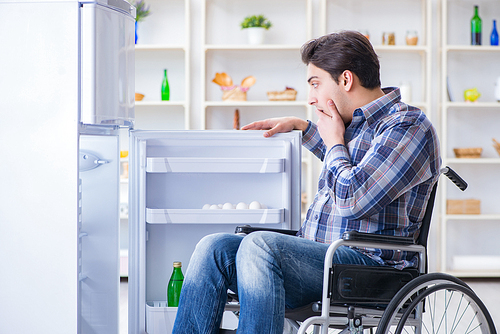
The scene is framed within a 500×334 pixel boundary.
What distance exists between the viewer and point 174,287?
170cm

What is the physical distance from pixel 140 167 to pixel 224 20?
87.5 inches

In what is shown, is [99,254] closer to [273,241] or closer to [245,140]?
[245,140]

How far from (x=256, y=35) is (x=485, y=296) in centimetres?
214

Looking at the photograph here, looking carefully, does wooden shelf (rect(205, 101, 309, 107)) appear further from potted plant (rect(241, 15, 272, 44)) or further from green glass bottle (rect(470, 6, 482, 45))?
green glass bottle (rect(470, 6, 482, 45))

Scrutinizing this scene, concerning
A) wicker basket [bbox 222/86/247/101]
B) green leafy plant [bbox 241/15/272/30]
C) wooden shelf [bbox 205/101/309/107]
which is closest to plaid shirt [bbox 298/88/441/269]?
wooden shelf [bbox 205/101/309/107]

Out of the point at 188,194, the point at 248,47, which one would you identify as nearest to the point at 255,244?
the point at 188,194

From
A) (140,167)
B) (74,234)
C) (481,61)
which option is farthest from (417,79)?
(74,234)

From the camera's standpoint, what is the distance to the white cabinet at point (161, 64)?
142 inches

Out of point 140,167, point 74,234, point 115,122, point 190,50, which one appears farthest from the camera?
point 190,50

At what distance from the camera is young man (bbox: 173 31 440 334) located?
3.89 feet

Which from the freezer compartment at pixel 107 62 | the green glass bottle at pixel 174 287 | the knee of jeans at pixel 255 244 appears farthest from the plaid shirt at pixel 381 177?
the freezer compartment at pixel 107 62

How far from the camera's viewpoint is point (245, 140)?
170 centimetres

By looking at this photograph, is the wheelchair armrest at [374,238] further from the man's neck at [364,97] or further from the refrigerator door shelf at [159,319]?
the refrigerator door shelf at [159,319]

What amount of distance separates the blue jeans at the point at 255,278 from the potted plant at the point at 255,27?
2354 millimetres
